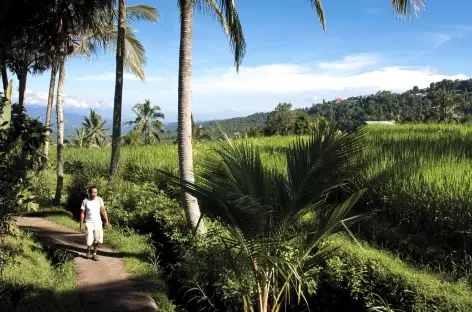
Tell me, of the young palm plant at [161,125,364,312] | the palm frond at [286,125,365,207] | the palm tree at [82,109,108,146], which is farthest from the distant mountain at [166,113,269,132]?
the palm tree at [82,109,108,146]

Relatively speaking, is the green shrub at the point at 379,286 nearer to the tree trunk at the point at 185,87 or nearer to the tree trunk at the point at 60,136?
the tree trunk at the point at 185,87

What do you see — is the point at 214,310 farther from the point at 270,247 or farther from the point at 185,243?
the point at 270,247

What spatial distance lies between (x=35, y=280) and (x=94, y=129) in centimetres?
3520

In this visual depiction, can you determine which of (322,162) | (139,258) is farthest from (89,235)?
(322,162)

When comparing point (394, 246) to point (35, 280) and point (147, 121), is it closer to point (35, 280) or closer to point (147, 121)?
point (35, 280)

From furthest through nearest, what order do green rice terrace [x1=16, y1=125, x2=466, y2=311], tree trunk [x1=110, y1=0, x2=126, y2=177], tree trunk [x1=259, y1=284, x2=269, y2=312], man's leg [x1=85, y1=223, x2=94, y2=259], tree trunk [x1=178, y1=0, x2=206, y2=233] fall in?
tree trunk [x1=110, y1=0, x2=126, y2=177] < man's leg [x1=85, y1=223, x2=94, y2=259] < tree trunk [x1=178, y1=0, x2=206, y2=233] < green rice terrace [x1=16, y1=125, x2=466, y2=311] < tree trunk [x1=259, y1=284, x2=269, y2=312]

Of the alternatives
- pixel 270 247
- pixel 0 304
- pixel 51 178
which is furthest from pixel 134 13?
pixel 270 247

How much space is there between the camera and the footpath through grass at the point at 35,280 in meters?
5.25

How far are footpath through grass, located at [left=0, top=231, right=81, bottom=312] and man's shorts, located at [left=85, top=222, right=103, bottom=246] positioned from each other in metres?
0.45

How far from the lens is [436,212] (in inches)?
244

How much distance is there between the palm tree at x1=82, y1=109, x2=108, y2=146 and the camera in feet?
128

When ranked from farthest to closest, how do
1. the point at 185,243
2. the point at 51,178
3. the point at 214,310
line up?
the point at 51,178 → the point at 185,243 → the point at 214,310

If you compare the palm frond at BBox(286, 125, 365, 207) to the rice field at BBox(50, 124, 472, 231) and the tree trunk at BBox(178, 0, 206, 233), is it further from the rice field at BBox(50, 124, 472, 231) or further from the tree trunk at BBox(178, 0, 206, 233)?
the tree trunk at BBox(178, 0, 206, 233)

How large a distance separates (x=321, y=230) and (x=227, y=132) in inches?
54.7
